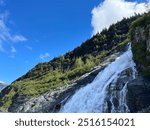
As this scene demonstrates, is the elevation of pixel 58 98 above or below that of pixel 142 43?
below

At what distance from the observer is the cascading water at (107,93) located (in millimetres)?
39531

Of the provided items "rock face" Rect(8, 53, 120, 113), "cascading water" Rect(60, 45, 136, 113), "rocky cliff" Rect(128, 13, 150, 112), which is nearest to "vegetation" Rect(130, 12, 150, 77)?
"rocky cliff" Rect(128, 13, 150, 112)

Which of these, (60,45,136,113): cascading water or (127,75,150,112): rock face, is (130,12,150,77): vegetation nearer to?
(60,45,136,113): cascading water

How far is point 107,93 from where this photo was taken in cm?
4225

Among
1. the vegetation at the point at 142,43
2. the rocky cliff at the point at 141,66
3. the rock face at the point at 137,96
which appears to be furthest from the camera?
the vegetation at the point at 142,43

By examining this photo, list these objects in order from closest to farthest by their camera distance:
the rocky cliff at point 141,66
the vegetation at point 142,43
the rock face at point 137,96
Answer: the rock face at point 137,96
the rocky cliff at point 141,66
the vegetation at point 142,43

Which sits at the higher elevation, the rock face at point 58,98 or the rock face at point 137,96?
the rock face at point 58,98

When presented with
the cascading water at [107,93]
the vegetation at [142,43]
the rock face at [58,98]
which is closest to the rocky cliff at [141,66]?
the vegetation at [142,43]

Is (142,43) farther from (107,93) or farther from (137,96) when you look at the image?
(137,96)

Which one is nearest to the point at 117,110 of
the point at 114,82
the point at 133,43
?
the point at 114,82

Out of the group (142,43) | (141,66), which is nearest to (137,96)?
(141,66)

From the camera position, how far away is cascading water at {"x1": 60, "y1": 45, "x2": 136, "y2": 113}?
3953 cm

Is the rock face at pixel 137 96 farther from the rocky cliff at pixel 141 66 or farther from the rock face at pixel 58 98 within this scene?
the rock face at pixel 58 98

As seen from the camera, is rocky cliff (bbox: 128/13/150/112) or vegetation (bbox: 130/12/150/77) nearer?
rocky cliff (bbox: 128/13/150/112)
